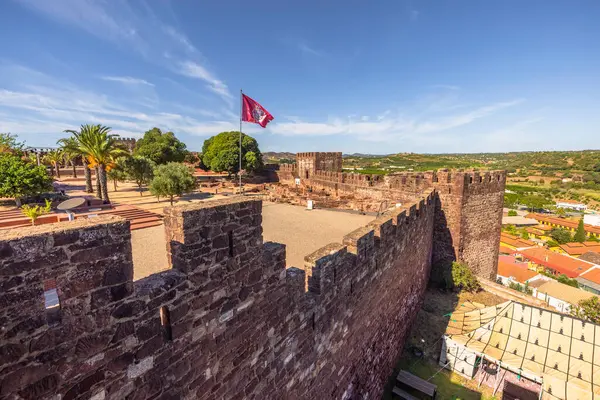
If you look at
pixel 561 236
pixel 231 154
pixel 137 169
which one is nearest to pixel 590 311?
pixel 137 169

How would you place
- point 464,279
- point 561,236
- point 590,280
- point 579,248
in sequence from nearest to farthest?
1. point 464,279
2. point 590,280
3. point 579,248
4. point 561,236

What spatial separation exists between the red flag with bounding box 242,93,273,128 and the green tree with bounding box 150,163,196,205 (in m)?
11.2

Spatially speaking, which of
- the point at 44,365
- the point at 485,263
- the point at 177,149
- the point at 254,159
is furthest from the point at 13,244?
the point at 177,149

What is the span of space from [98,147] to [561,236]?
260ft

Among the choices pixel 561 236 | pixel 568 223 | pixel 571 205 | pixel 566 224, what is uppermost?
pixel 571 205

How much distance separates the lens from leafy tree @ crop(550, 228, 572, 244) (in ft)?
195

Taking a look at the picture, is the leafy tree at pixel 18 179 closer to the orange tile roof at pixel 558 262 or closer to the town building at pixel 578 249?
the orange tile roof at pixel 558 262

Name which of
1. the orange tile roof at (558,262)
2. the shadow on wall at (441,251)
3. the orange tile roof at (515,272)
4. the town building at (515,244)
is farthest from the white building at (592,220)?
the shadow on wall at (441,251)

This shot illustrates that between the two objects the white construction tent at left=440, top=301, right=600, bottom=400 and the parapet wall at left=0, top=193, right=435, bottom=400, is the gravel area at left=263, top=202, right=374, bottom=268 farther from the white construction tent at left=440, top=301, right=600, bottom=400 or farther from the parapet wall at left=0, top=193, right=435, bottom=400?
the white construction tent at left=440, top=301, right=600, bottom=400

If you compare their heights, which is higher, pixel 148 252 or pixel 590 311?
pixel 148 252

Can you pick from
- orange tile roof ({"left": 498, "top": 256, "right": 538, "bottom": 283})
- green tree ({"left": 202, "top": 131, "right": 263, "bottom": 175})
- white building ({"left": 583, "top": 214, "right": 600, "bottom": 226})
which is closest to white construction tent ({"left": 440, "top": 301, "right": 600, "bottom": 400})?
orange tile roof ({"left": 498, "top": 256, "right": 538, "bottom": 283})

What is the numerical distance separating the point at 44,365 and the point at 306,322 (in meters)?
3.22

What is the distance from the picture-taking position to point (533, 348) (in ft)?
29.8

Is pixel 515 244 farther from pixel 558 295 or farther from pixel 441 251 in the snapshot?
pixel 441 251
